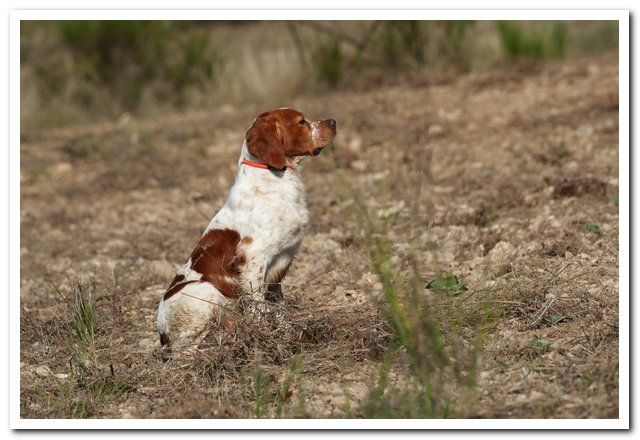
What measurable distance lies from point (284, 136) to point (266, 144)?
135 mm

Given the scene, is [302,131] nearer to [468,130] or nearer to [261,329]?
[261,329]

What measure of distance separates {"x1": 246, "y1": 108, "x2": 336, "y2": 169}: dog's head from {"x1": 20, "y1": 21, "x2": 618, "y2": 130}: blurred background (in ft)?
20.5

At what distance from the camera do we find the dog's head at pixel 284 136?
4.82m

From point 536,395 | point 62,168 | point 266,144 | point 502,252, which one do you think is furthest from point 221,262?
point 62,168

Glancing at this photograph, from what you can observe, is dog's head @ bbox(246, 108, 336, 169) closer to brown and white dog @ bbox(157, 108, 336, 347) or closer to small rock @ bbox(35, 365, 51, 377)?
brown and white dog @ bbox(157, 108, 336, 347)

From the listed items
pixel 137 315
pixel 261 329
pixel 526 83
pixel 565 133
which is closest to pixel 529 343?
pixel 261 329

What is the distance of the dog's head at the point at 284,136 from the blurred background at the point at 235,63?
20.5ft

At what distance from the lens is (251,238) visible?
15.5ft

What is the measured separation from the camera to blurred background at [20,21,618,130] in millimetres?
11430

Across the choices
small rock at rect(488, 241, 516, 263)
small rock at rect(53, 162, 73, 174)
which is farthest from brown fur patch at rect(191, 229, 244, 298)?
small rock at rect(53, 162, 73, 174)

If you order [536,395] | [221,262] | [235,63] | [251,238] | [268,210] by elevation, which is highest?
[235,63]

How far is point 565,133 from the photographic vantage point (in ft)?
28.2
